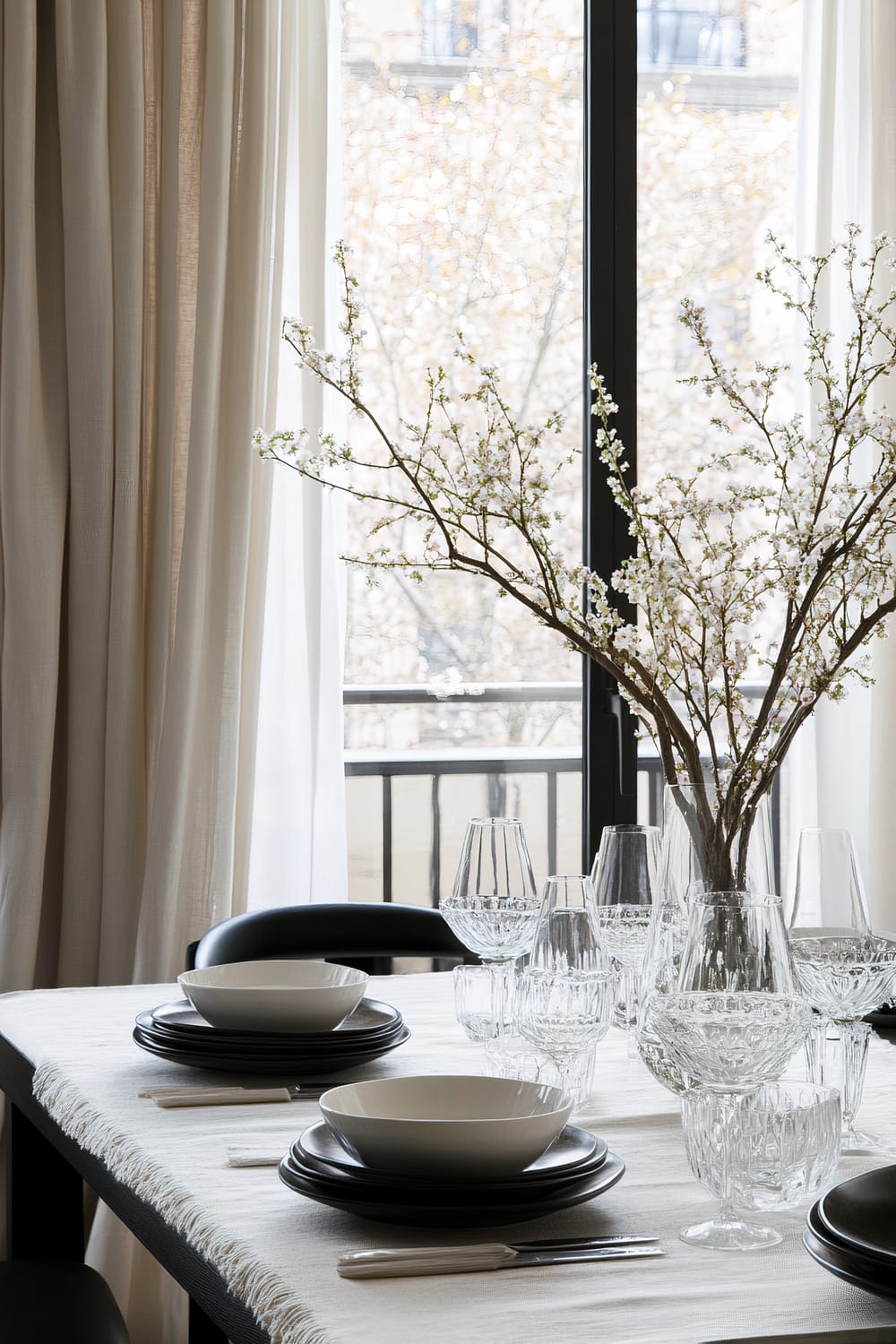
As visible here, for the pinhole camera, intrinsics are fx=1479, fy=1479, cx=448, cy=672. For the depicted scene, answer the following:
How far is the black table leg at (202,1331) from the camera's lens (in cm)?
183

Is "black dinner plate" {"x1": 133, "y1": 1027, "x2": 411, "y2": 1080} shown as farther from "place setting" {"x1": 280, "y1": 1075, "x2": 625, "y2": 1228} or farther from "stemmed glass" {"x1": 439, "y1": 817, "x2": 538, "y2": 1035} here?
"place setting" {"x1": 280, "y1": 1075, "x2": 625, "y2": 1228}

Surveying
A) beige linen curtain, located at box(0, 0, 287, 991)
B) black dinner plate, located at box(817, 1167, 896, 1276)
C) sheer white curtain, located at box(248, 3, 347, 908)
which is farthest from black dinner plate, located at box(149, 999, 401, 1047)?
sheer white curtain, located at box(248, 3, 347, 908)

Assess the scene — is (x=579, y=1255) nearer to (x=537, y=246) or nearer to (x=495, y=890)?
(x=495, y=890)

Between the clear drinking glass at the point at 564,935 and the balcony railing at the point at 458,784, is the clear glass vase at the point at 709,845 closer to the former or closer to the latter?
the clear drinking glass at the point at 564,935

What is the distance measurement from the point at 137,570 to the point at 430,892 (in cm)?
109

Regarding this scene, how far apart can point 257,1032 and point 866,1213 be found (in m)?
0.66

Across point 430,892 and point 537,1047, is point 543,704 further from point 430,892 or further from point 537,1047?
point 537,1047

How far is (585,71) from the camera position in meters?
3.20

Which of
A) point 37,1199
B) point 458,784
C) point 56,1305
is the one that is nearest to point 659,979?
point 56,1305

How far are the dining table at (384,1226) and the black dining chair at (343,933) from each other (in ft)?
1.60

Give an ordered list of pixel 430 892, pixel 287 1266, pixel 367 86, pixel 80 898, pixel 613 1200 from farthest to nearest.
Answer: pixel 430 892
pixel 367 86
pixel 80 898
pixel 613 1200
pixel 287 1266

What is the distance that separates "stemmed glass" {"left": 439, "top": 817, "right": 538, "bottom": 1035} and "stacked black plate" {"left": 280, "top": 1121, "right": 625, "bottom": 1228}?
51 centimetres

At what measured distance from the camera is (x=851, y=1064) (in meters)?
1.24

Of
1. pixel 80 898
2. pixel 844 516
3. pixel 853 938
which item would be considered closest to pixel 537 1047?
pixel 853 938
